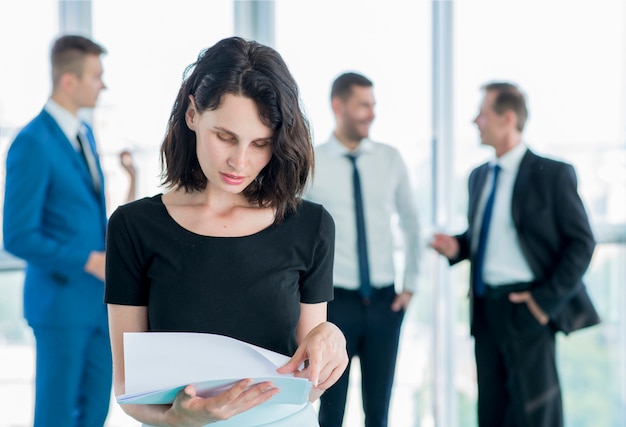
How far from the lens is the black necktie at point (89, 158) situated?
2420 mm

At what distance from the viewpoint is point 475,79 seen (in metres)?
3.14

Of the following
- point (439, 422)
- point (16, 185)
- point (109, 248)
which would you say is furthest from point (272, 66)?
point (439, 422)

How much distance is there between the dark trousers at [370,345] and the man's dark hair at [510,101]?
2.73 feet

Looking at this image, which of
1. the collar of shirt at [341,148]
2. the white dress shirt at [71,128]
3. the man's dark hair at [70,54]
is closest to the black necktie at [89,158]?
the white dress shirt at [71,128]

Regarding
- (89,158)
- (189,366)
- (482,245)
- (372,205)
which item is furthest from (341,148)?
(189,366)

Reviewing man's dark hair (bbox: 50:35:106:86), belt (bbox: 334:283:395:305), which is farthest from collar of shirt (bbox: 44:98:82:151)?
belt (bbox: 334:283:395:305)

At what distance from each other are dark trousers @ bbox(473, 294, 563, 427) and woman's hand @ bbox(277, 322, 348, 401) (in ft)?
5.63

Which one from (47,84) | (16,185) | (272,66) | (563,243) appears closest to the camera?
(272,66)

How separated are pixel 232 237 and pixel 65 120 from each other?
1.58 metres

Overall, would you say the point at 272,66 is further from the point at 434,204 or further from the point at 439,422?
the point at 439,422

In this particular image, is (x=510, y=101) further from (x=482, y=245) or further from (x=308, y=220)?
(x=308, y=220)

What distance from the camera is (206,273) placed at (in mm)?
1021

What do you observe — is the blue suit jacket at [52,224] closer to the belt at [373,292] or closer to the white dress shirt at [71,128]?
the white dress shirt at [71,128]

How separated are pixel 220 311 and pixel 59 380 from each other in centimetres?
153
